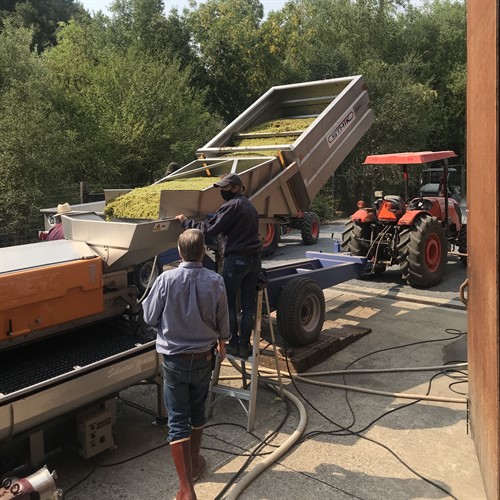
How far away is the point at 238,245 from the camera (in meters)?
4.78

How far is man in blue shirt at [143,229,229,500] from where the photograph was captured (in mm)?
3432

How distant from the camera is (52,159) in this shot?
12.5 meters

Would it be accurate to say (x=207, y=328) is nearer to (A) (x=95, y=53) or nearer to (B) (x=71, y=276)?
(B) (x=71, y=276)

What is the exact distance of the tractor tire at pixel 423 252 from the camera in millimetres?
8734

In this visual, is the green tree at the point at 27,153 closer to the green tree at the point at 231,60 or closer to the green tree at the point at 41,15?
the green tree at the point at 231,60

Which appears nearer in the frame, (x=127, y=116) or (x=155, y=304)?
(x=155, y=304)

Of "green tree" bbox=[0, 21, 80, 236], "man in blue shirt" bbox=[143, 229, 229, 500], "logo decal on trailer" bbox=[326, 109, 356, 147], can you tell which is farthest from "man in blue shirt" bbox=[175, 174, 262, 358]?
"green tree" bbox=[0, 21, 80, 236]

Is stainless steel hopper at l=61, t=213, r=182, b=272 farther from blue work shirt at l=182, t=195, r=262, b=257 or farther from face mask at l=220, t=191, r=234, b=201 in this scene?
face mask at l=220, t=191, r=234, b=201

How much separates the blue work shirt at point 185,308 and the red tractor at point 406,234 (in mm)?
5337

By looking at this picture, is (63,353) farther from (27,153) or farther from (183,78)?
(183,78)

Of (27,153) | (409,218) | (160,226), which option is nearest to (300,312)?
(160,226)

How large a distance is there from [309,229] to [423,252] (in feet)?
18.0

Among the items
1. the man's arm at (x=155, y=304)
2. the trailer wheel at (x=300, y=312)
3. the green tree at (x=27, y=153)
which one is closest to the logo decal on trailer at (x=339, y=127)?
the trailer wheel at (x=300, y=312)

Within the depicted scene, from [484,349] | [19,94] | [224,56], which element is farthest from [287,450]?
[224,56]
